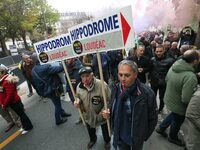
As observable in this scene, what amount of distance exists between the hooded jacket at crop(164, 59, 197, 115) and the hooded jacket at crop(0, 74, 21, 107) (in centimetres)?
346

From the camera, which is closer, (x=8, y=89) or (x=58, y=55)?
(x=58, y=55)

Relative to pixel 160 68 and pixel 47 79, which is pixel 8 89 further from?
pixel 160 68

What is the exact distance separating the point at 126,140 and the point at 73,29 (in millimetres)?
1834

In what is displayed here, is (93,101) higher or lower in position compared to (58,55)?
lower

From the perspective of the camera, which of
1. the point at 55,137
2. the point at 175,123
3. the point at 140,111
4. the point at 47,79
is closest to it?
the point at 140,111

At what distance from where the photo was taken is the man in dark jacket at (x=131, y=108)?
2.23 meters

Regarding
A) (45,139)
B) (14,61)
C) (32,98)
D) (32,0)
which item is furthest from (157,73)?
(32,0)

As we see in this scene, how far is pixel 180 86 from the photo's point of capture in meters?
3.06

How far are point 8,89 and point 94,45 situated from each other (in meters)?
2.81

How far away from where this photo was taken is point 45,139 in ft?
14.5

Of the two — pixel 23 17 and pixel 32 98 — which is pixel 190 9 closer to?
pixel 32 98

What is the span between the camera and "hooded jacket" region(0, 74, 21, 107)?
14.5 ft

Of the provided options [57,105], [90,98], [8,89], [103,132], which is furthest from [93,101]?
[8,89]

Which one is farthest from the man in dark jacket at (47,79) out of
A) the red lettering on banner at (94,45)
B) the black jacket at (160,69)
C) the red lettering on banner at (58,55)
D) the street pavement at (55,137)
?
the black jacket at (160,69)
